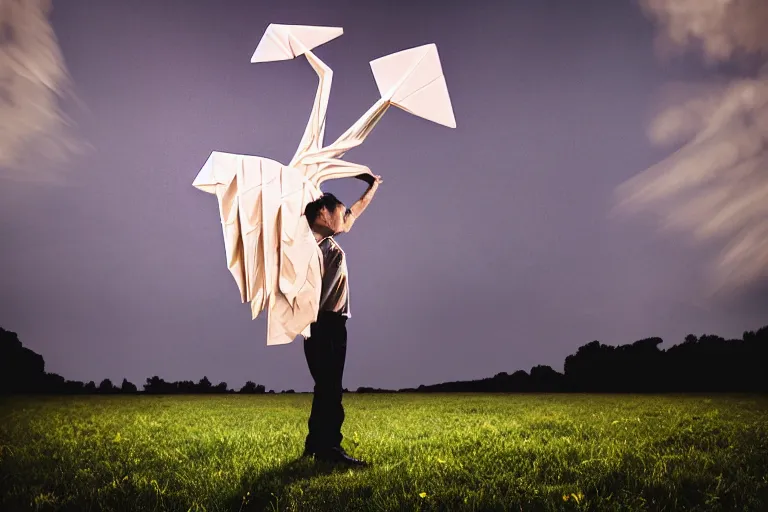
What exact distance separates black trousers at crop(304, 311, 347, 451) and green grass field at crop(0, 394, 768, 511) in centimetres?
31

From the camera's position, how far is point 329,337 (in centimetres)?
477

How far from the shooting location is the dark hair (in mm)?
4824

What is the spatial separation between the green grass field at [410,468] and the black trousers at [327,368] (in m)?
0.31

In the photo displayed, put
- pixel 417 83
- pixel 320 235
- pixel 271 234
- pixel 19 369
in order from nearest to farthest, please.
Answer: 1. pixel 271 234
2. pixel 320 235
3. pixel 417 83
4. pixel 19 369

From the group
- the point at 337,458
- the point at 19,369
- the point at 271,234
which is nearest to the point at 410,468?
the point at 337,458

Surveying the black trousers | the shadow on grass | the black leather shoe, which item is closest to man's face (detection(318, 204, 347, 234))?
the black trousers

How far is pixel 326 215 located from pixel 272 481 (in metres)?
2.25

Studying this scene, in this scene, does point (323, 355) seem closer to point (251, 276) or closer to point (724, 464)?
point (251, 276)

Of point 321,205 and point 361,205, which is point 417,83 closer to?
point 361,205

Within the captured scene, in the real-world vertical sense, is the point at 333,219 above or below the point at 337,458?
above

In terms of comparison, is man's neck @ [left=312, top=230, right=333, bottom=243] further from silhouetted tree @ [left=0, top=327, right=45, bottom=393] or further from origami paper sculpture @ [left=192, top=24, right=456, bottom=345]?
silhouetted tree @ [left=0, top=327, right=45, bottom=393]

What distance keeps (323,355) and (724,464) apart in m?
3.50

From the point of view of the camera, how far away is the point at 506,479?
4.22 meters

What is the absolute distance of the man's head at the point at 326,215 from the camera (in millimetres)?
4863
